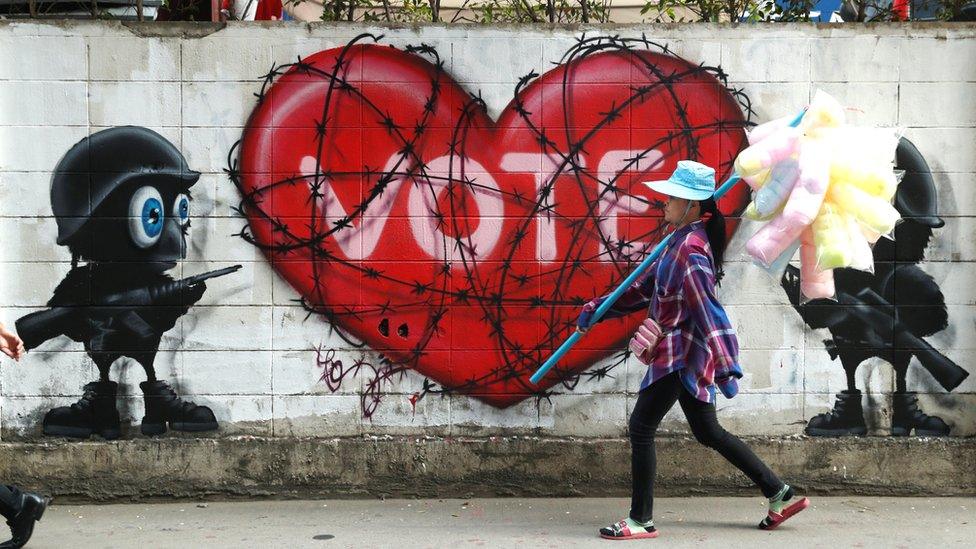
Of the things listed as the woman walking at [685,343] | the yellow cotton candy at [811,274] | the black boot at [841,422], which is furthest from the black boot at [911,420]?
the yellow cotton candy at [811,274]

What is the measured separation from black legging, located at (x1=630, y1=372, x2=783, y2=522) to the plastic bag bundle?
735mm

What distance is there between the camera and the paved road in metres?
5.39

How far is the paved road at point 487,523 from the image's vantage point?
Answer: 5.39m

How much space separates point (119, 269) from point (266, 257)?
76 centimetres

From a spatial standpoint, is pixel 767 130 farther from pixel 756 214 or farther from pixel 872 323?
pixel 872 323

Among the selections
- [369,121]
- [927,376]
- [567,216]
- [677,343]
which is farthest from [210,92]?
[927,376]

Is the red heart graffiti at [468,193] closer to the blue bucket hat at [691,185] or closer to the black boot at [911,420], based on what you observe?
the blue bucket hat at [691,185]

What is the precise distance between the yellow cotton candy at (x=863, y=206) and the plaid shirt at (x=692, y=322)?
641mm

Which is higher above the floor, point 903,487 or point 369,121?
point 369,121

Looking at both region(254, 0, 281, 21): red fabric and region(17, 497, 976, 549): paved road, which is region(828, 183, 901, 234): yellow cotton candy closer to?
region(17, 497, 976, 549): paved road

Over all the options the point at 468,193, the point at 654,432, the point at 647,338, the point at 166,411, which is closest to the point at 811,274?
the point at 647,338

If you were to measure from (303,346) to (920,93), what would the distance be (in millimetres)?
3469

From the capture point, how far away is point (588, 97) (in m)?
6.06

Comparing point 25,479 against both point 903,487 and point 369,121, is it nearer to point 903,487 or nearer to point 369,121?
point 369,121
